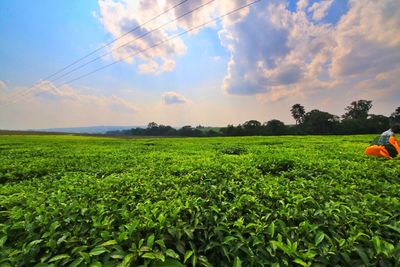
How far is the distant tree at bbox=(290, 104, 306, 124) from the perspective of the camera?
6918 centimetres

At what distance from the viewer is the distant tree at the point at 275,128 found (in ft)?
174

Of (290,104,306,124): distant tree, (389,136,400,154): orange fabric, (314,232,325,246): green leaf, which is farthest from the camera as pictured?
(290,104,306,124): distant tree

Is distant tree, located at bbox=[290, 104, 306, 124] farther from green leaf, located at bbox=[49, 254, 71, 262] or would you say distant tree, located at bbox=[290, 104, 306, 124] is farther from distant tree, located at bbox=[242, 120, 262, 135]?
green leaf, located at bbox=[49, 254, 71, 262]

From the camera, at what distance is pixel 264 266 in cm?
180

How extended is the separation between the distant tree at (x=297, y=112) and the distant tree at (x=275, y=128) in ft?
57.5

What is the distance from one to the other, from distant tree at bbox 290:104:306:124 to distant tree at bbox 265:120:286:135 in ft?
57.5

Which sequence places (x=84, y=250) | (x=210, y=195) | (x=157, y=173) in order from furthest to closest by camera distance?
(x=157, y=173) < (x=210, y=195) < (x=84, y=250)

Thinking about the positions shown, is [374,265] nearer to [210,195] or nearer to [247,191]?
[247,191]

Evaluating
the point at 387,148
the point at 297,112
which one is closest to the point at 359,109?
the point at 297,112

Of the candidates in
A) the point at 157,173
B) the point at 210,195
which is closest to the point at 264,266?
the point at 210,195

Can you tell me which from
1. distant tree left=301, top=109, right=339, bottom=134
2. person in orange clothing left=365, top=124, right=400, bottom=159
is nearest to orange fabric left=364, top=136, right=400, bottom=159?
person in orange clothing left=365, top=124, right=400, bottom=159

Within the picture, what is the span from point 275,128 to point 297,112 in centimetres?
2045

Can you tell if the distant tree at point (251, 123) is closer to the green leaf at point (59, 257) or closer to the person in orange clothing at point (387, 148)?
the person in orange clothing at point (387, 148)

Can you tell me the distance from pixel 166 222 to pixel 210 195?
980 millimetres
